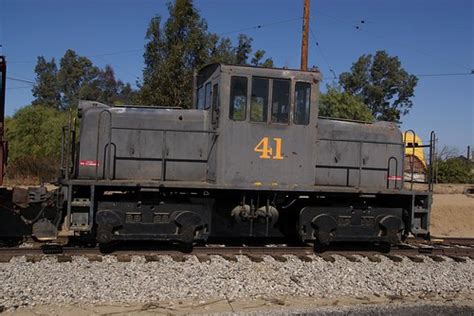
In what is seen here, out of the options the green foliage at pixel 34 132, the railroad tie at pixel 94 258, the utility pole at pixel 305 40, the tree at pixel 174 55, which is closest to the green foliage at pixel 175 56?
the tree at pixel 174 55

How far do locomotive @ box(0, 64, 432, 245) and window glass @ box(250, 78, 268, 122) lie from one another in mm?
18

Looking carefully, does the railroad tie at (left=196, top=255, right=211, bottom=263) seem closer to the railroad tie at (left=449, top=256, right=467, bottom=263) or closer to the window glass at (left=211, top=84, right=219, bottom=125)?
the window glass at (left=211, top=84, right=219, bottom=125)

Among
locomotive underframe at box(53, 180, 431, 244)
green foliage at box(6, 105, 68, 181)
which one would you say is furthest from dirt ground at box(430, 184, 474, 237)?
green foliage at box(6, 105, 68, 181)

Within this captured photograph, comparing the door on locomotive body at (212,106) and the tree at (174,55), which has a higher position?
the tree at (174,55)

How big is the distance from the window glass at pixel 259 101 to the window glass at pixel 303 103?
2.05 feet

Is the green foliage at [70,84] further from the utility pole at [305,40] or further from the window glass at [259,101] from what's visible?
the window glass at [259,101]

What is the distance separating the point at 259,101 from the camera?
29.0 feet

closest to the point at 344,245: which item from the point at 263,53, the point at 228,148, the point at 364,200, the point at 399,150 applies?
the point at 364,200

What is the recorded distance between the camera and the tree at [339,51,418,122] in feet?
198

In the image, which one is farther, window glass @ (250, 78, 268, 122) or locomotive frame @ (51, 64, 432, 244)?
window glass @ (250, 78, 268, 122)

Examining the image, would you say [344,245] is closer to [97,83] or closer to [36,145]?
[36,145]

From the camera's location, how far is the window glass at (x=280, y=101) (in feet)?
29.1

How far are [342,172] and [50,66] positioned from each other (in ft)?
257

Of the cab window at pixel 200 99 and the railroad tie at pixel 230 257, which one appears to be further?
the cab window at pixel 200 99
